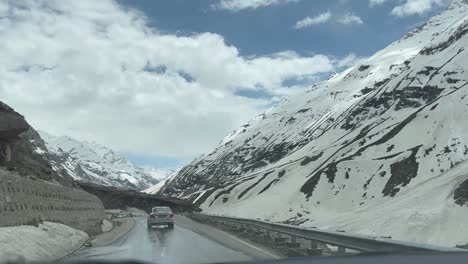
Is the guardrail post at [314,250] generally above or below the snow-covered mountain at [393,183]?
below

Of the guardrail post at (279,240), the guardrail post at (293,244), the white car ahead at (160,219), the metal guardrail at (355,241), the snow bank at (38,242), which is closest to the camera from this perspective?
the metal guardrail at (355,241)

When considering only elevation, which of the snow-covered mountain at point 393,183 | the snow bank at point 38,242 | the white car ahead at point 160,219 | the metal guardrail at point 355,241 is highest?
the snow-covered mountain at point 393,183

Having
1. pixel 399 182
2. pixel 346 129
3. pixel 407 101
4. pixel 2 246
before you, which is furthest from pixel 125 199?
pixel 2 246

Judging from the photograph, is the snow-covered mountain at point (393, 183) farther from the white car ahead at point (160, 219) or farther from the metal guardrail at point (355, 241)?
the white car ahead at point (160, 219)

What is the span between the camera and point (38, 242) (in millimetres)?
18109

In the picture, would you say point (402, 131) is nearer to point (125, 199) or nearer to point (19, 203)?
point (125, 199)

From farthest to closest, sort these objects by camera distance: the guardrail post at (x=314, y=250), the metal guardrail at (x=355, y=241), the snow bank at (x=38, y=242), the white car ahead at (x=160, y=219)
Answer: the white car ahead at (x=160, y=219)
the guardrail post at (x=314, y=250)
the snow bank at (x=38, y=242)
the metal guardrail at (x=355, y=241)

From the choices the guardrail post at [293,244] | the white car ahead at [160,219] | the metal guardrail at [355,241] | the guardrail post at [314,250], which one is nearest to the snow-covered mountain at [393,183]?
the guardrail post at [293,244]

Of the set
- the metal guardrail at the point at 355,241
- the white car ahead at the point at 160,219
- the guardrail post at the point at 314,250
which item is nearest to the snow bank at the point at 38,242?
the metal guardrail at the point at 355,241

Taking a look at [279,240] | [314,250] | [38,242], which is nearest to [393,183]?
[279,240]

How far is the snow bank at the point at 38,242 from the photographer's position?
15192 millimetres

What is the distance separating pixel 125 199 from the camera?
134 meters

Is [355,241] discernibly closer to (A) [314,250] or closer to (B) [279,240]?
(A) [314,250]

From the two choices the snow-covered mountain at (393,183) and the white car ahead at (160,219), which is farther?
the white car ahead at (160,219)
